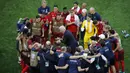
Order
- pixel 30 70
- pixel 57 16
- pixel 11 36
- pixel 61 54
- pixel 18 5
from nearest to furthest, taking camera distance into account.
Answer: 1. pixel 61 54
2. pixel 30 70
3. pixel 57 16
4. pixel 11 36
5. pixel 18 5

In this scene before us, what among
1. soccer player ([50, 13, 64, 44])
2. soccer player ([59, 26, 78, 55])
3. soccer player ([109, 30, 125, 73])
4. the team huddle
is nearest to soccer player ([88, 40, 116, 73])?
the team huddle

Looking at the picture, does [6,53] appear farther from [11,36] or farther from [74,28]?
[74,28]

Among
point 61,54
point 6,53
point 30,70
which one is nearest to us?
point 61,54

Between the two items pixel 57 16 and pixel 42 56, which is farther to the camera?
pixel 57 16

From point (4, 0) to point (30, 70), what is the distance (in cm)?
974

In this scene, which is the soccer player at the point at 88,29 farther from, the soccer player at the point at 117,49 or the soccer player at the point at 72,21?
the soccer player at the point at 117,49

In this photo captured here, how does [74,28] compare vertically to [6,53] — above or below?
above

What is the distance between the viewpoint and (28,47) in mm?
12992

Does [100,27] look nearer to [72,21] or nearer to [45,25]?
[72,21]

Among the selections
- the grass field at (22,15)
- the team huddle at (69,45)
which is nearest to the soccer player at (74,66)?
the team huddle at (69,45)

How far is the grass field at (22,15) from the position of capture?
1497cm

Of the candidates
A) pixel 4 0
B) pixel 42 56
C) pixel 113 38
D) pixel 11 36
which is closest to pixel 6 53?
pixel 11 36

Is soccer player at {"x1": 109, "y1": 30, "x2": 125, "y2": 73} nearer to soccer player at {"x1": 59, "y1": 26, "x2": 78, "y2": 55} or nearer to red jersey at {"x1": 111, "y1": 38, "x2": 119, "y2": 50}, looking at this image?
red jersey at {"x1": 111, "y1": 38, "x2": 119, "y2": 50}

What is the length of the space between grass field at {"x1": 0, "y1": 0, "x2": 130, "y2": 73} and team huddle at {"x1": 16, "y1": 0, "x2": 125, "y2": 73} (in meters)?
1.49
